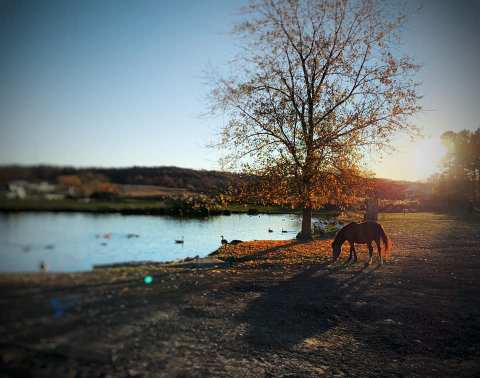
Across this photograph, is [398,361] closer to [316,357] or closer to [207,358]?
[316,357]

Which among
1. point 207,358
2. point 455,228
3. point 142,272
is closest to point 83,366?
point 142,272

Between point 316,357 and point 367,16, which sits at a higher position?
point 367,16

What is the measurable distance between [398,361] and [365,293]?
3.43m

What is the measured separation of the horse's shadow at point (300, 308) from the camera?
5.79m

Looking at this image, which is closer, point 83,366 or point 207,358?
point 83,366

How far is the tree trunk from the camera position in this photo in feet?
52.5

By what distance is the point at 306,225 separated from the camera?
16297mm

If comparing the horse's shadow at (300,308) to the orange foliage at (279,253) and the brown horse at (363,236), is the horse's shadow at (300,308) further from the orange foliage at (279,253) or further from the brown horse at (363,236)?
the brown horse at (363,236)

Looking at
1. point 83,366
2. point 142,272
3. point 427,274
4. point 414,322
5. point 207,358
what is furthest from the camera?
point 427,274

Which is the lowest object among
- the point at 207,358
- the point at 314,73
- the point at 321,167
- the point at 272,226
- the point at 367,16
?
the point at 207,358

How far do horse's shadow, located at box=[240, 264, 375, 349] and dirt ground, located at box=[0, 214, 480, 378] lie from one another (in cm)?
3

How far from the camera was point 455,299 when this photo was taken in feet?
27.7

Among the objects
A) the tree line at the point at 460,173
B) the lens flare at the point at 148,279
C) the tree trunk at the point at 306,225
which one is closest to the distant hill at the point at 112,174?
the lens flare at the point at 148,279

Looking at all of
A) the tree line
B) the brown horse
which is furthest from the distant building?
the tree line
